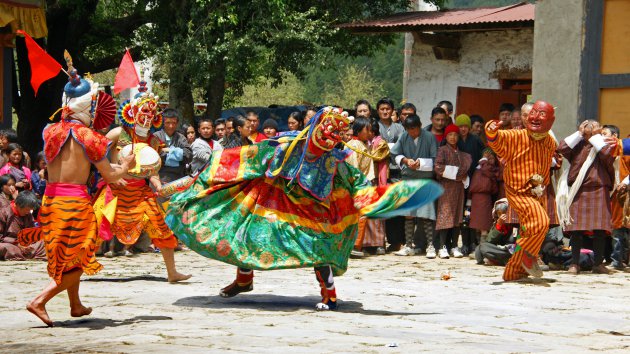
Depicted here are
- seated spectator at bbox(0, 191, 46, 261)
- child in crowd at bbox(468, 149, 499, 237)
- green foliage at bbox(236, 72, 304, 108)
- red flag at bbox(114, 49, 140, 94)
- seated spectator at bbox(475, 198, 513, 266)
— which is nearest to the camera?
red flag at bbox(114, 49, 140, 94)

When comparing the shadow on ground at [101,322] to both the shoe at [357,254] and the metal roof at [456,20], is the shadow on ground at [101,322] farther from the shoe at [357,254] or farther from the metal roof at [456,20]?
the metal roof at [456,20]

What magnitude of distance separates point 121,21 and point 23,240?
1693cm

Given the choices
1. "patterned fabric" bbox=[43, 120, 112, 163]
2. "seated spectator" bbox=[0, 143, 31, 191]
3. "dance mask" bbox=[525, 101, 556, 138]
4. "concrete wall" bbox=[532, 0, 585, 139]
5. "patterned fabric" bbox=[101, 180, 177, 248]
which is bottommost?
"patterned fabric" bbox=[101, 180, 177, 248]

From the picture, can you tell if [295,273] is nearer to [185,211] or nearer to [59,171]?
[185,211]

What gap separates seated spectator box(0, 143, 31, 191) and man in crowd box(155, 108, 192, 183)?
169cm

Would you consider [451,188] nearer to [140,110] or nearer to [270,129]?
[270,129]

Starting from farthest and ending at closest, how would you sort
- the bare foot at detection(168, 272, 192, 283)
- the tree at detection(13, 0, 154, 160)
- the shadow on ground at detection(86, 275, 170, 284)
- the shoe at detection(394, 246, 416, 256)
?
the tree at detection(13, 0, 154, 160)
the shoe at detection(394, 246, 416, 256)
the shadow on ground at detection(86, 275, 170, 284)
the bare foot at detection(168, 272, 192, 283)

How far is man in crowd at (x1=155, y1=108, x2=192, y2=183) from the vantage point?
14.4m

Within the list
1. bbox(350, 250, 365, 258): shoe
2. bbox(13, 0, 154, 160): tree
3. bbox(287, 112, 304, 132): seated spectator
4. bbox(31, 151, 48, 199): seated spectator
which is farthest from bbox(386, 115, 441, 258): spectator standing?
bbox(13, 0, 154, 160): tree

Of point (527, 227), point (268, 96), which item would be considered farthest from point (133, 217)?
point (268, 96)

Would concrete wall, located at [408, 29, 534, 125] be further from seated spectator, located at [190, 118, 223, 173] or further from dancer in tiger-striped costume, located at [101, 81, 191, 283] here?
dancer in tiger-striped costume, located at [101, 81, 191, 283]

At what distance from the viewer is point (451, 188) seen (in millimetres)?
13992

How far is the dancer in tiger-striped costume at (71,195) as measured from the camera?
809 cm

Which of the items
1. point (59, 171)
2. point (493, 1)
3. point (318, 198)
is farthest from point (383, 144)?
point (493, 1)
